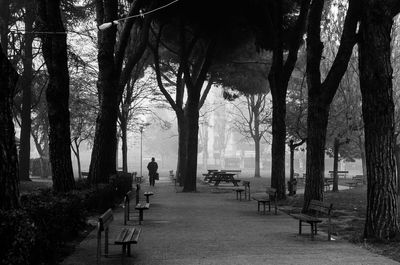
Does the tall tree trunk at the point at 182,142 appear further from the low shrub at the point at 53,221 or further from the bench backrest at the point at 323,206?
the low shrub at the point at 53,221

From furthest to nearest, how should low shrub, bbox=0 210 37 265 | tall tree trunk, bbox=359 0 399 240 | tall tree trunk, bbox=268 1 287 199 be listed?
tall tree trunk, bbox=268 1 287 199 → tall tree trunk, bbox=359 0 399 240 → low shrub, bbox=0 210 37 265

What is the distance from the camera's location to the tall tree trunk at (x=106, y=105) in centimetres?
1677

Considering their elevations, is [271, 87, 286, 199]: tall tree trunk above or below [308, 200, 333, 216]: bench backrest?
above

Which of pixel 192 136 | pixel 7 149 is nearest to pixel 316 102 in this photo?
pixel 7 149

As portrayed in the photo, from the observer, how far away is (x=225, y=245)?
9.38 m

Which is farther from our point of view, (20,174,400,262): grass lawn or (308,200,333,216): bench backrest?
(308,200,333,216): bench backrest

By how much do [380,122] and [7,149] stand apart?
6824 mm

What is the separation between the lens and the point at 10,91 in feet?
23.7

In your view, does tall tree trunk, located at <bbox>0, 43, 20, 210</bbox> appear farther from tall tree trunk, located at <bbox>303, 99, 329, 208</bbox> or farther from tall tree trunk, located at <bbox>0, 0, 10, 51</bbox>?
tall tree trunk, located at <bbox>0, 0, 10, 51</bbox>

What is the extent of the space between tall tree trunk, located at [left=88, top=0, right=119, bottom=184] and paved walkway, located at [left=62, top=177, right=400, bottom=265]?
2661mm

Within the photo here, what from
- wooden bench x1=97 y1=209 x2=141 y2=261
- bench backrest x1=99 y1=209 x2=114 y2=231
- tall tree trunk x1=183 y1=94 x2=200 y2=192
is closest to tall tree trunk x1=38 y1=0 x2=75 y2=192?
wooden bench x1=97 y1=209 x2=141 y2=261

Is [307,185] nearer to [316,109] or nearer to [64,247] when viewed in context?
[316,109]

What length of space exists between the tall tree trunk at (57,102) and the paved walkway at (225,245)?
1.84 meters

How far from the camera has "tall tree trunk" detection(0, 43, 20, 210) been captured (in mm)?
6883
